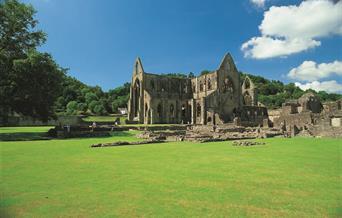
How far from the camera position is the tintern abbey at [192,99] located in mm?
56934

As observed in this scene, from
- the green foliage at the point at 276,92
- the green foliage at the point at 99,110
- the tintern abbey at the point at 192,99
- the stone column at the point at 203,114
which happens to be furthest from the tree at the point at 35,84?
the green foliage at the point at 276,92

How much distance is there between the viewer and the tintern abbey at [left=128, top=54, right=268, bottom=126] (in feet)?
187

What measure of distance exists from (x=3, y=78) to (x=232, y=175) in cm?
2602

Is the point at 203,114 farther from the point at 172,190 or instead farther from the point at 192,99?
the point at 172,190

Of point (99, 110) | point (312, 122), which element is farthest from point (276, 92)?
point (312, 122)

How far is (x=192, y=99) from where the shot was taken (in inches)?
2403

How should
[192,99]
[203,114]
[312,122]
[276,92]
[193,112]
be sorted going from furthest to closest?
[276,92] → [192,99] → [193,112] → [203,114] → [312,122]

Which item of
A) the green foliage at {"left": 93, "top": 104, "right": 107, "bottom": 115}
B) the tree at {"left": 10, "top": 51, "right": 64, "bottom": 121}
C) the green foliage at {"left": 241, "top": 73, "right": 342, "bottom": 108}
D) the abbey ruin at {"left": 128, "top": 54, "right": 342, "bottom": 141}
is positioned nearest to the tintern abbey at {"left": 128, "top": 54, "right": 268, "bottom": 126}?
the abbey ruin at {"left": 128, "top": 54, "right": 342, "bottom": 141}

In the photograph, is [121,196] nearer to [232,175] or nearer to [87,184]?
[87,184]

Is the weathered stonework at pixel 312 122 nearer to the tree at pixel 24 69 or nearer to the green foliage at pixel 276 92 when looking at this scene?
the tree at pixel 24 69

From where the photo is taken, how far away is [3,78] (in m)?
26.5

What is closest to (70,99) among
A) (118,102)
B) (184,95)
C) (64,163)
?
(118,102)

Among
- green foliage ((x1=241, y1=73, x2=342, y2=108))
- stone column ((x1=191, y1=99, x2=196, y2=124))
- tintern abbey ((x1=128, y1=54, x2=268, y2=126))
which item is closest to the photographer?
tintern abbey ((x1=128, y1=54, x2=268, y2=126))

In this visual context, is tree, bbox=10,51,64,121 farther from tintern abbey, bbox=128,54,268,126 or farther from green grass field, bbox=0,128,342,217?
tintern abbey, bbox=128,54,268,126
